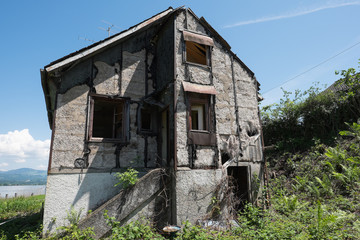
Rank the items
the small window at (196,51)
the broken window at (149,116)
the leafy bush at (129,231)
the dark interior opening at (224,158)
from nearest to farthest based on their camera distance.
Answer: the leafy bush at (129,231) → the dark interior opening at (224,158) → the broken window at (149,116) → the small window at (196,51)

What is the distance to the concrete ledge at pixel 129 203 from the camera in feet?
19.3

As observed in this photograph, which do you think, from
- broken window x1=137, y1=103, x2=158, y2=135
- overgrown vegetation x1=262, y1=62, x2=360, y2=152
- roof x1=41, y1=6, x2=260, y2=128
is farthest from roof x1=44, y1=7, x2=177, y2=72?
overgrown vegetation x1=262, y1=62, x2=360, y2=152

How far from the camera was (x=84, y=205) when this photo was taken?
275 inches

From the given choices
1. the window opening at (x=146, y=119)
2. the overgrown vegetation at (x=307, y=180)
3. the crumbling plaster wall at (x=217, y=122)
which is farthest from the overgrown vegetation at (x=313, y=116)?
the window opening at (x=146, y=119)

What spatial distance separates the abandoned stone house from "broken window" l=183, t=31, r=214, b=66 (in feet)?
0.16

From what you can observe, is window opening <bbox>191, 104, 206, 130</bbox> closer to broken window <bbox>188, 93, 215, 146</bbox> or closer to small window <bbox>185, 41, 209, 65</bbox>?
broken window <bbox>188, 93, 215, 146</bbox>

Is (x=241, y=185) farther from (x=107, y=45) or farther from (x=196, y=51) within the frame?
(x=107, y=45)

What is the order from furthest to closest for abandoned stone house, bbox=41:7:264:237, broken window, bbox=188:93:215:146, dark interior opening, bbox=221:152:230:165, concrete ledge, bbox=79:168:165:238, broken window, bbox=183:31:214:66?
broken window, bbox=183:31:214:66 → dark interior opening, bbox=221:152:230:165 → broken window, bbox=188:93:215:146 → abandoned stone house, bbox=41:7:264:237 → concrete ledge, bbox=79:168:165:238

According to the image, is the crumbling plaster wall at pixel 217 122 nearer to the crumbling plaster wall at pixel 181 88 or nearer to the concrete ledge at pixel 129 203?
the crumbling plaster wall at pixel 181 88

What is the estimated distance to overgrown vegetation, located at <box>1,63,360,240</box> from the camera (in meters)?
5.71

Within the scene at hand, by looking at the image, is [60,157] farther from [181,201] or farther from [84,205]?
[181,201]

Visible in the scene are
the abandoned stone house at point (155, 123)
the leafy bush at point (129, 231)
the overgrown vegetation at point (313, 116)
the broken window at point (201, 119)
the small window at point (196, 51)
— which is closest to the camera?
the leafy bush at point (129, 231)

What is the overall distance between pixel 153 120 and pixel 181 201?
359 centimetres

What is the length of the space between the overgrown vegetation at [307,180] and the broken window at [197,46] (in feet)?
18.5
